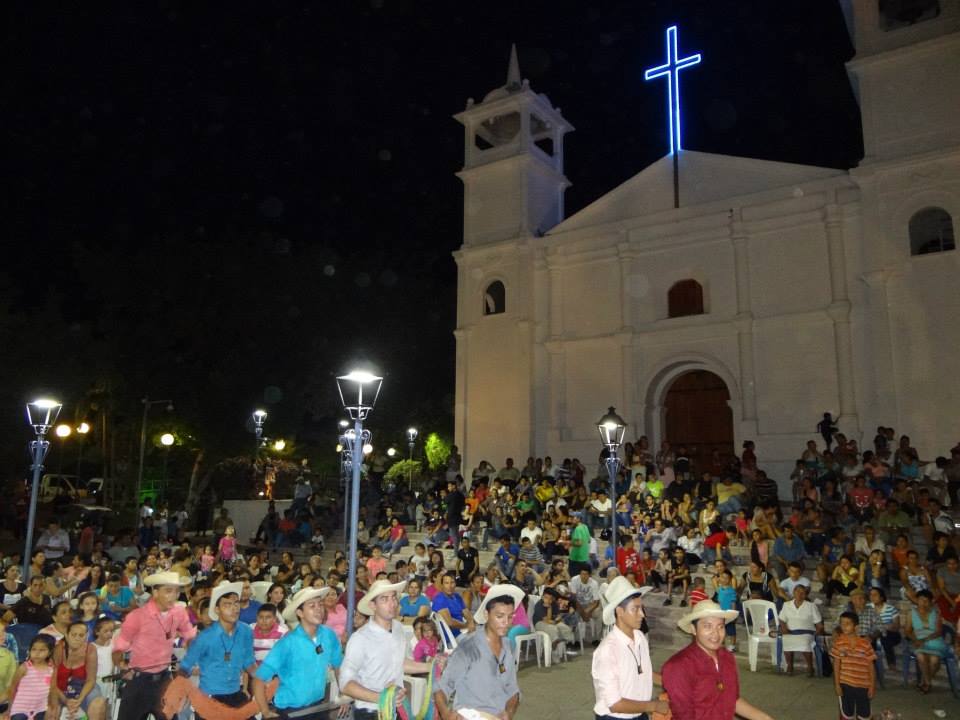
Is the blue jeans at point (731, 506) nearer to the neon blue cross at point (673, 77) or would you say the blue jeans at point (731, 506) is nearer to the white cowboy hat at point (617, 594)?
the neon blue cross at point (673, 77)

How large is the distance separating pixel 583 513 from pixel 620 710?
535 inches

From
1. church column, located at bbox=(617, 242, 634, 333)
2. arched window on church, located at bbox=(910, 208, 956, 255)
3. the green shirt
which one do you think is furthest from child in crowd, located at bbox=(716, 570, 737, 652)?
church column, located at bbox=(617, 242, 634, 333)

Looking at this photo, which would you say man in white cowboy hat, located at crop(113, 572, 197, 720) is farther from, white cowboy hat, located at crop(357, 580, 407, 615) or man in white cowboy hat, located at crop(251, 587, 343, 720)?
white cowboy hat, located at crop(357, 580, 407, 615)

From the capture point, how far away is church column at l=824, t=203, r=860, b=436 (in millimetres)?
19359

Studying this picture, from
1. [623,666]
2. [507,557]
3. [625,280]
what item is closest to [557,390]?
[625,280]

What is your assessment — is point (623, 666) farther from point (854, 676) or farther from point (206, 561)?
point (206, 561)

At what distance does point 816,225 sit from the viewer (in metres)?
20.9

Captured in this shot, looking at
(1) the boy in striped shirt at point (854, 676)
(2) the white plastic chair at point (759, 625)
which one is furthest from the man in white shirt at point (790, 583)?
(1) the boy in striped shirt at point (854, 676)

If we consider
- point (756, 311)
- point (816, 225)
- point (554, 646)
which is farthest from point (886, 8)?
point (554, 646)

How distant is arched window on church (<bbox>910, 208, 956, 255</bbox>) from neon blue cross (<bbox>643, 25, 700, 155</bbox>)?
6510 millimetres

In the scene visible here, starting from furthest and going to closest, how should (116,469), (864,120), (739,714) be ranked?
(116,469), (864,120), (739,714)

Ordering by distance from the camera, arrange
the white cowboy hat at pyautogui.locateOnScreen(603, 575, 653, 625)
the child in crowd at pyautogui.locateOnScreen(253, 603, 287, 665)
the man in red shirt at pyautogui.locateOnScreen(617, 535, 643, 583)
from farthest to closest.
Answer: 1. the man in red shirt at pyautogui.locateOnScreen(617, 535, 643, 583)
2. the child in crowd at pyautogui.locateOnScreen(253, 603, 287, 665)
3. the white cowboy hat at pyautogui.locateOnScreen(603, 575, 653, 625)

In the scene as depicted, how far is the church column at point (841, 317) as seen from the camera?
1936 centimetres

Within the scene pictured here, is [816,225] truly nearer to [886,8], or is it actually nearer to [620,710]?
[886,8]
